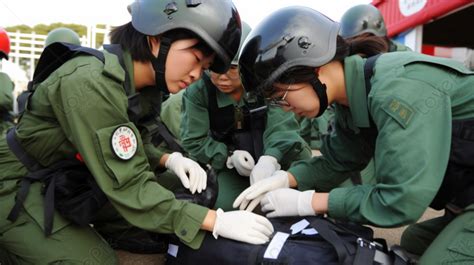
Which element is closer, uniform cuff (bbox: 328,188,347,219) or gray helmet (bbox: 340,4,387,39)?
uniform cuff (bbox: 328,188,347,219)

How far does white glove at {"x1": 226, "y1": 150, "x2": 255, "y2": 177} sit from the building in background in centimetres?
195

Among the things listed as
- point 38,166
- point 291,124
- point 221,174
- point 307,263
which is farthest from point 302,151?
point 38,166

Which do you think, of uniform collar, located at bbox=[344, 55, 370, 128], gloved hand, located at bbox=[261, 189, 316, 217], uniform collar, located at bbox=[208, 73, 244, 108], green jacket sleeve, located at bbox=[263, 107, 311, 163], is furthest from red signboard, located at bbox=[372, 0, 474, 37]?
gloved hand, located at bbox=[261, 189, 316, 217]

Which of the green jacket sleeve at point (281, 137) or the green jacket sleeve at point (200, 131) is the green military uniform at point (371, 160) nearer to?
the green jacket sleeve at point (281, 137)

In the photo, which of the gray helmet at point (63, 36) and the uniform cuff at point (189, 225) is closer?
the uniform cuff at point (189, 225)

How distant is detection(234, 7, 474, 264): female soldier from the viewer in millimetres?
1366

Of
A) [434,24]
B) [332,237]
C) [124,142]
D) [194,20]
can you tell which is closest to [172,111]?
[194,20]

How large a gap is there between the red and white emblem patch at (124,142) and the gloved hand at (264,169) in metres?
1.00

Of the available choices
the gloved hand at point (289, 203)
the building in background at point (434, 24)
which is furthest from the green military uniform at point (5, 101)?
the building in background at point (434, 24)

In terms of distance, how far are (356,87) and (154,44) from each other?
877mm

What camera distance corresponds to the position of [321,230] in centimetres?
149

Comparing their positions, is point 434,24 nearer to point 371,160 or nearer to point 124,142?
point 371,160

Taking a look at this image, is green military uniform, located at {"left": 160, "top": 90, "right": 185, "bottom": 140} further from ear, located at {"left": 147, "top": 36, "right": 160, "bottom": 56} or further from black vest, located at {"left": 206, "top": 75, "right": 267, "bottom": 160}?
ear, located at {"left": 147, "top": 36, "right": 160, "bottom": 56}

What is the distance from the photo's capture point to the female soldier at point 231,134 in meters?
2.79
